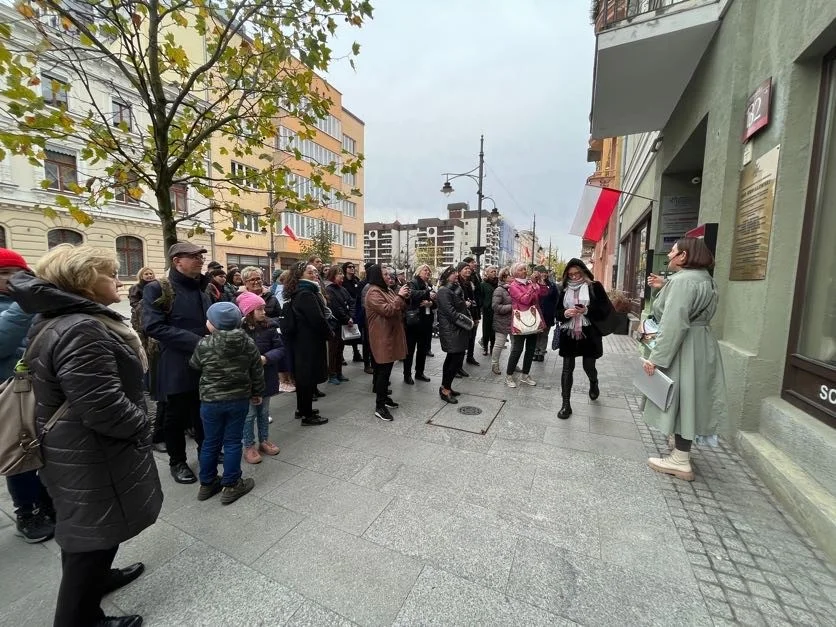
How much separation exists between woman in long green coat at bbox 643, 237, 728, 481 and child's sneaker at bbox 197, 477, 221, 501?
3.84 meters

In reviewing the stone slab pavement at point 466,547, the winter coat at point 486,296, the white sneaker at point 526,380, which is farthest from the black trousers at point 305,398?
the winter coat at point 486,296

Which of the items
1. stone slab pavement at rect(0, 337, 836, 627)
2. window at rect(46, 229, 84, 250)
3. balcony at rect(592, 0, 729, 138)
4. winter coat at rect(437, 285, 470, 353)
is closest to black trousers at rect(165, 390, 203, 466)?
stone slab pavement at rect(0, 337, 836, 627)

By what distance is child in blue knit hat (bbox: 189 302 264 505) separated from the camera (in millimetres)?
2824

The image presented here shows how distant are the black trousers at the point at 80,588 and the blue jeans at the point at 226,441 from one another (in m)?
1.16

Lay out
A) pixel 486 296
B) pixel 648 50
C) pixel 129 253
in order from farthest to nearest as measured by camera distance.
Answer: pixel 129 253, pixel 486 296, pixel 648 50

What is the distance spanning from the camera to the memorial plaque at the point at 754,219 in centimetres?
345

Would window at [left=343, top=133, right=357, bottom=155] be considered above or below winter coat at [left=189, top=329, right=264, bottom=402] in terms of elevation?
above

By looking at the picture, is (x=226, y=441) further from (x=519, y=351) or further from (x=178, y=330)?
(x=519, y=351)

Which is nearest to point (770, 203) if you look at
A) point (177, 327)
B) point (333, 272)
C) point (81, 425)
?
point (81, 425)

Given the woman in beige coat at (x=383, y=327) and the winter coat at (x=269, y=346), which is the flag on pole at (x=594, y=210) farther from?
the winter coat at (x=269, y=346)

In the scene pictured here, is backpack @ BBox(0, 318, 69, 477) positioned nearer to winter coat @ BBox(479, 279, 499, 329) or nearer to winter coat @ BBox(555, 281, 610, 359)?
winter coat @ BBox(555, 281, 610, 359)

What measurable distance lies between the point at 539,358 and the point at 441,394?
335 cm

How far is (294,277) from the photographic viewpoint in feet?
14.5

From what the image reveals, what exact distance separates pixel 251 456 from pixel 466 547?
2.20 metres
